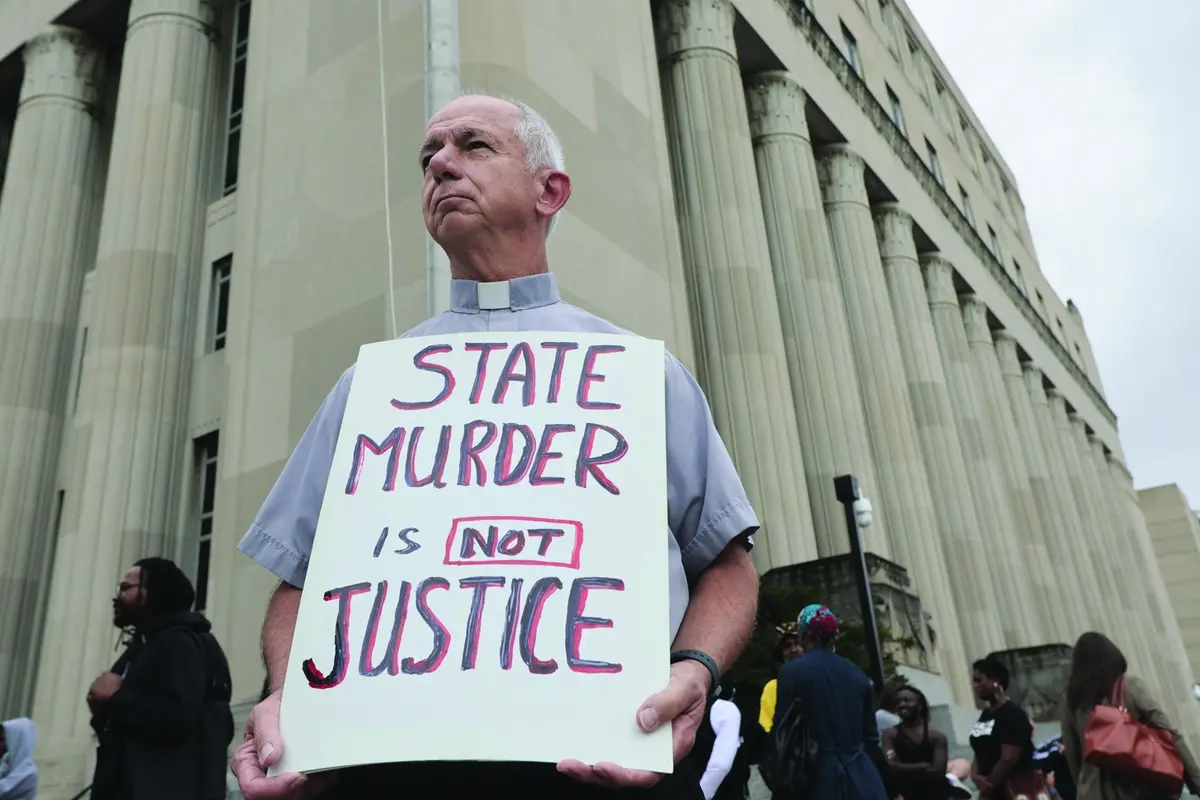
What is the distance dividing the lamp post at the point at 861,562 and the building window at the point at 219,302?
9471 mm

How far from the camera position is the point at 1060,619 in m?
29.6

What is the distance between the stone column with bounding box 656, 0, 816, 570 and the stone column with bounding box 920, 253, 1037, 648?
1086cm

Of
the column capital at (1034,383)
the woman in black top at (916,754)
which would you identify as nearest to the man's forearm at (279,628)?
the woman in black top at (916,754)

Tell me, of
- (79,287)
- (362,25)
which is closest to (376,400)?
(362,25)

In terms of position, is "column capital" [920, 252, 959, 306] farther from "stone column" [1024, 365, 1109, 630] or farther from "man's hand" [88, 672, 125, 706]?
"man's hand" [88, 672, 125, 706]

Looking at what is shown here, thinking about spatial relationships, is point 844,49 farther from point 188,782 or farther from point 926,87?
point 188,782

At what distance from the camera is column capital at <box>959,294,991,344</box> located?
3250 cm

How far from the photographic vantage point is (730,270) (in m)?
17.6

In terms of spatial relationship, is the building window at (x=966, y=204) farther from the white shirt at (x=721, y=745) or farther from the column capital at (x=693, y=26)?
the white shirt at (x=721, y=745)

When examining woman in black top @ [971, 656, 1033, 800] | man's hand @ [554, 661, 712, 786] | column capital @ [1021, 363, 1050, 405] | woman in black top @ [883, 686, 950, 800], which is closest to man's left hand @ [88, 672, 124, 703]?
man's hand @ [554, 661, 712, 786]

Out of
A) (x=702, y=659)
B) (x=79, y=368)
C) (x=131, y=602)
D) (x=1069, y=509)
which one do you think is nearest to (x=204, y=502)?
(x=79, y=368)

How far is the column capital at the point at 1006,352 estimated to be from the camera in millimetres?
35438

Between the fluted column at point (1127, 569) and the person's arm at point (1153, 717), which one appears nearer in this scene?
the person's arm at point (1153, 717)

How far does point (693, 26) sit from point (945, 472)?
39.2ft
